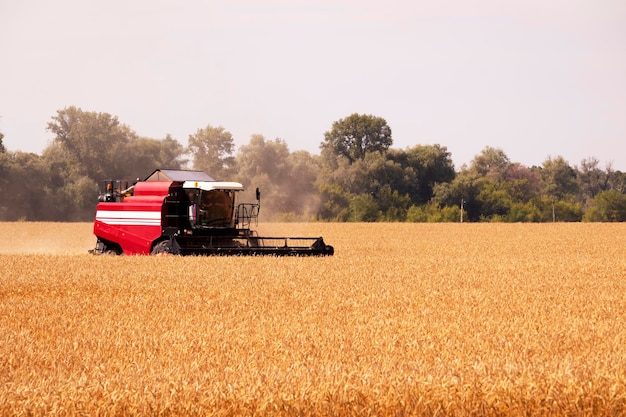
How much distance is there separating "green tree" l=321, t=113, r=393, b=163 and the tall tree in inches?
963

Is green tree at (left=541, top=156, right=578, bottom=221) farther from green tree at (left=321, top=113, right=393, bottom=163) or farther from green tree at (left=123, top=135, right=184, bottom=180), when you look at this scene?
green tree at (left=123, top=135, right=184, bottom=180)

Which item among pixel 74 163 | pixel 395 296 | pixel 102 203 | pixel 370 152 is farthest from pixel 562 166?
pixel 395 296

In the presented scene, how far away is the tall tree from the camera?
177 ft

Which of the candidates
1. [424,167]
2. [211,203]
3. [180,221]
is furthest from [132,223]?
[424,167]

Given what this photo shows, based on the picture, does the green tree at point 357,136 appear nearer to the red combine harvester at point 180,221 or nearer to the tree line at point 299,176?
the tree line at point 299,176

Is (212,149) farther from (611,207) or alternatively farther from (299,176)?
(611,207)

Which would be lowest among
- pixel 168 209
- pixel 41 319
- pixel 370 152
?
pixel 41 319

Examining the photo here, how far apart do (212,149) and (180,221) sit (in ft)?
103

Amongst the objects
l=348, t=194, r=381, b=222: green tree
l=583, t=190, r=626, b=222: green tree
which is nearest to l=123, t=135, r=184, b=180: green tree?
l=348, t=194, r=381, b=222: green tree

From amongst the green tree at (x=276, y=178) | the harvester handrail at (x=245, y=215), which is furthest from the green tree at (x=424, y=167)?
the harvester handrail at (x=245, y=215)

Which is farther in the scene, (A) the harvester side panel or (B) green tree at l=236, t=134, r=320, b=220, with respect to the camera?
(B) green tree at l=236, t=134, r=320, b=220

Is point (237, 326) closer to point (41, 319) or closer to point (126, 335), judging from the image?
point (126, 335)

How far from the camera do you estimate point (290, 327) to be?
414 inches

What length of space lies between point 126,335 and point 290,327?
6.40 feet
